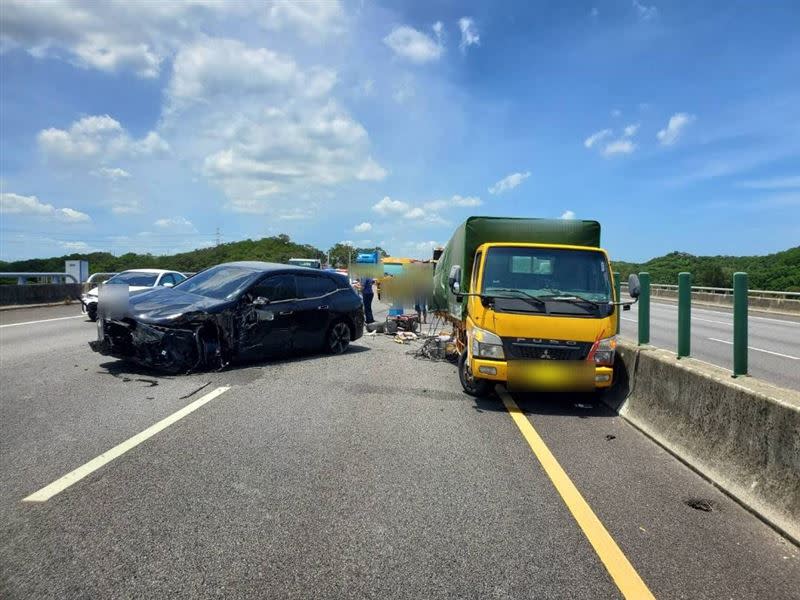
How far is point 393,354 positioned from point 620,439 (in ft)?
22.0

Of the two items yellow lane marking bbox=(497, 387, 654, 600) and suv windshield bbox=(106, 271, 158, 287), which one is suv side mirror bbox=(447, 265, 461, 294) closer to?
yellow lane marking bbox=(497, 387, 654, 600)

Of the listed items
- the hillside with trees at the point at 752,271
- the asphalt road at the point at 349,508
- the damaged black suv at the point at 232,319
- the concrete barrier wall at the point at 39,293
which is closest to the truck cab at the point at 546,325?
the asphalt road at the point at 349,508

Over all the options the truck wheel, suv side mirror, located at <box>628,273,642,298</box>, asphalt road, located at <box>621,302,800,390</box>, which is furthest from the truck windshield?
asphalt road, located at <box>621,302,800,390</box>

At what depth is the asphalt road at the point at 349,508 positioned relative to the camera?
322cm

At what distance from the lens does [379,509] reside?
4160 millimetres

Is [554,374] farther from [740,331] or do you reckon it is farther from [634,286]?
[740,331]

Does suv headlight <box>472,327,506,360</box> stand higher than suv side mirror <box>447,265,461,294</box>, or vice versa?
suv side mirror <box>447,265,461,294</box>

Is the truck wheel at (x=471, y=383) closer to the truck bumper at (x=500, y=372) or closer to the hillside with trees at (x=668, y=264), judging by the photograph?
the truck bumper at (x=500, y=372)

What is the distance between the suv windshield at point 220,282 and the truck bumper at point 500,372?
4.34 metres

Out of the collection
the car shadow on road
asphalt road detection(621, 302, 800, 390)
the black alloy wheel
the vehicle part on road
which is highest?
the black alloy wheel

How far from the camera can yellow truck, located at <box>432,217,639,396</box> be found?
723 cm

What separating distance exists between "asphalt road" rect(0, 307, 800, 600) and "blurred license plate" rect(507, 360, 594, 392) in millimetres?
392

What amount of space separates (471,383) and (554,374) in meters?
1.20

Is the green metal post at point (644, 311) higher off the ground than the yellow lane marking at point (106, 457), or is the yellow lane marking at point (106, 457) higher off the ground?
the green metal post at point (644, 311)
